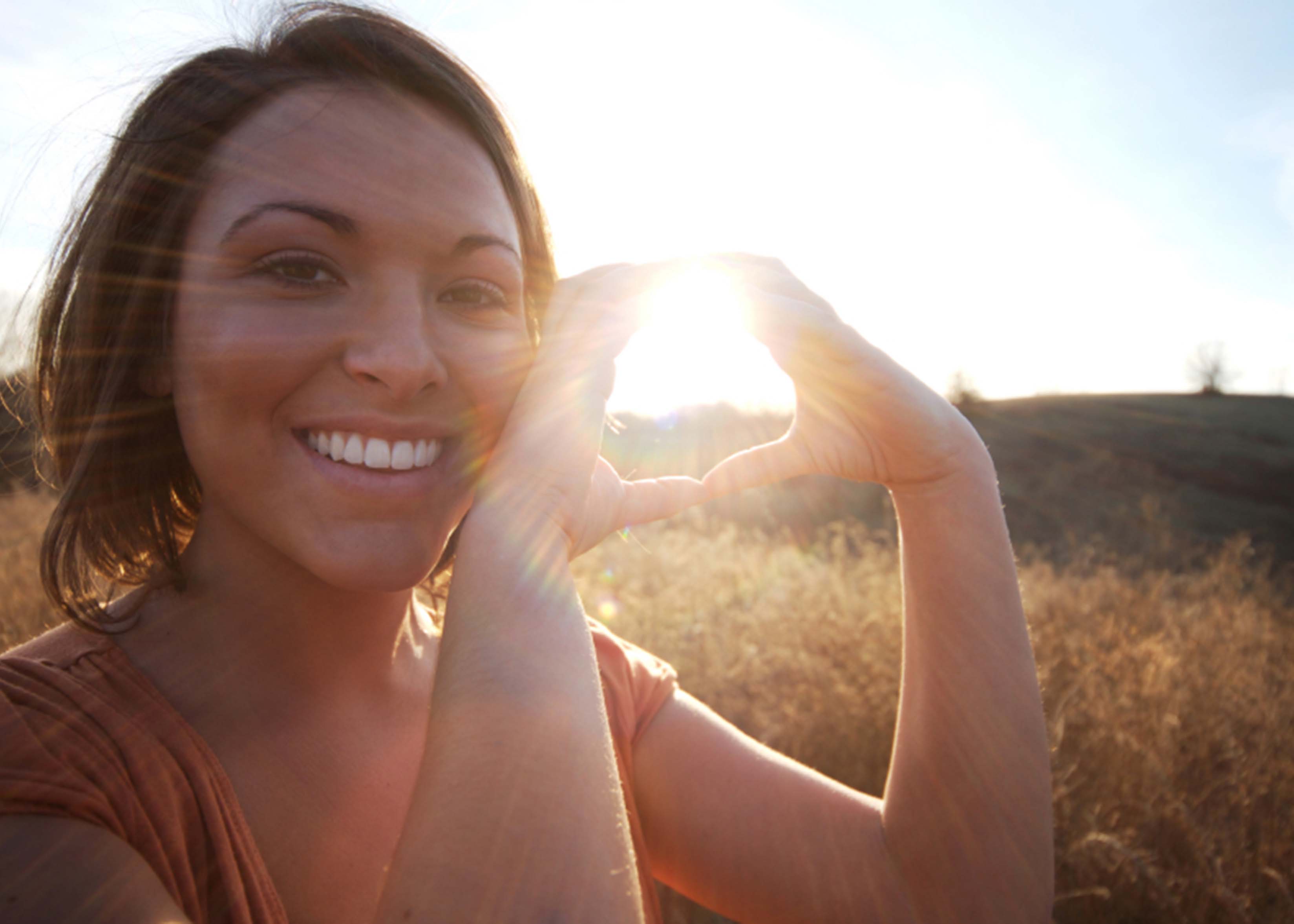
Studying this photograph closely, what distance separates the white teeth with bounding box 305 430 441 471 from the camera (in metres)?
1.15

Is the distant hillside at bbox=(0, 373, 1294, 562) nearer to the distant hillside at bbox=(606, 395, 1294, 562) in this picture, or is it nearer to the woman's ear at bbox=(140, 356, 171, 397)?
the distant hillside at bbox=(606, 395, 1294, 562)

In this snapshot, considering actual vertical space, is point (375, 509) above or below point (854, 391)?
below

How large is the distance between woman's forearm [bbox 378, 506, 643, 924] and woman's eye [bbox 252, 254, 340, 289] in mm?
596

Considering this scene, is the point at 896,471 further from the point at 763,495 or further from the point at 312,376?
the point at 763,495

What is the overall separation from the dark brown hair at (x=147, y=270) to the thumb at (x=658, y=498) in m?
0.64

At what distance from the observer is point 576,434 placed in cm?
114

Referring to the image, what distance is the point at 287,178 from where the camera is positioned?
1.11m

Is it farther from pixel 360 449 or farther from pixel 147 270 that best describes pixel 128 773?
pixel 147 270

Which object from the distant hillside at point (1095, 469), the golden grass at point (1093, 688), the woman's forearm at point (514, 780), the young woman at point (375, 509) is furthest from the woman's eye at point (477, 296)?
the golden grass at point (1093, 688)

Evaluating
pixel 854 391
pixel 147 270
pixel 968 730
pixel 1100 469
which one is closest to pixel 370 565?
pixel 147 270

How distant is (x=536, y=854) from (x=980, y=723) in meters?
0.90

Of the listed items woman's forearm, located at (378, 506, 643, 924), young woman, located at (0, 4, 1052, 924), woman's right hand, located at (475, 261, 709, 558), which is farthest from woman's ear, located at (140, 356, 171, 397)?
woman's forearm, located at (378, 506, 643, 924)

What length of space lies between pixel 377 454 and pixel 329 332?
224 millimetres

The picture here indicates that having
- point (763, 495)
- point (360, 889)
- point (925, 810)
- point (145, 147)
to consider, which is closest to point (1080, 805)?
point (925, 810)
